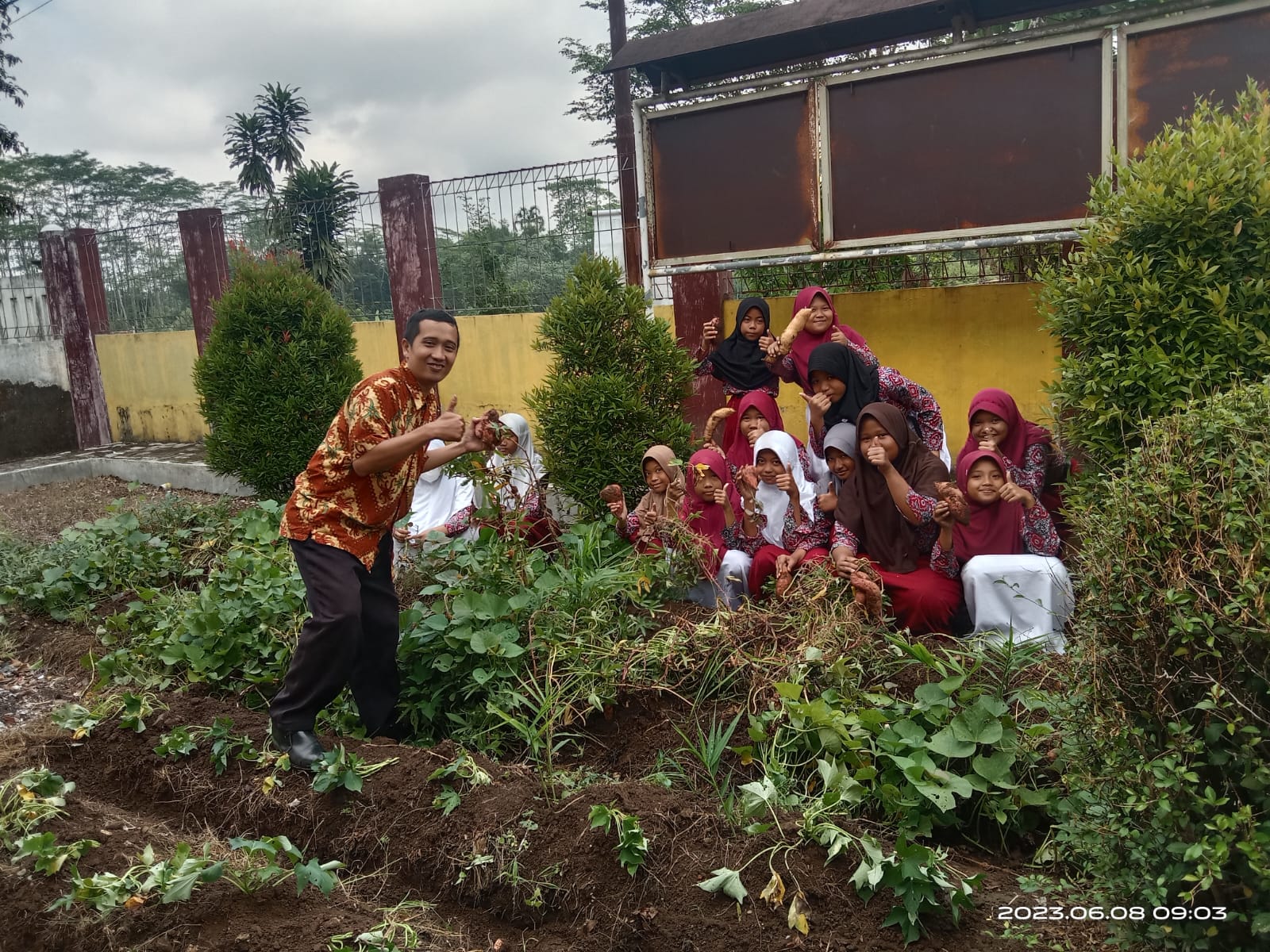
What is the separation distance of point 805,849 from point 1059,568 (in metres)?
2.04

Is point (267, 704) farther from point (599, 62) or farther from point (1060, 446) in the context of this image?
point (599, 62)

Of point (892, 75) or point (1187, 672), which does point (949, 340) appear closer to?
point (892, 75)

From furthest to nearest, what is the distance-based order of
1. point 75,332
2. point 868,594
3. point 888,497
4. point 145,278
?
point 75,332 < point 145,278 < point 888,497 < point 868,594

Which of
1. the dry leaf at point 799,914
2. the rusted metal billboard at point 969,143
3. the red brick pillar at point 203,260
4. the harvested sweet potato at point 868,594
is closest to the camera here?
the dry leaf at point 799,914

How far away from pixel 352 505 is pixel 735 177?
12.2 feet

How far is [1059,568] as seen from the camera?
Result: 4.18 metres

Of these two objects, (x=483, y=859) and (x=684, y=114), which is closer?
(x=483, y=859)

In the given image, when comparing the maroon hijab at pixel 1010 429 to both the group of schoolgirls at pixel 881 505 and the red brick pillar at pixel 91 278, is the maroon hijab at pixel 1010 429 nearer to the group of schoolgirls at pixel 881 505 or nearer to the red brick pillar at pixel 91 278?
the group of schoolgirls at pixel 881 505

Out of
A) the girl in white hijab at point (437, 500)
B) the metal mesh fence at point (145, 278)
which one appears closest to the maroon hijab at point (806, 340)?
the girl in white hijab at point (437, 500)

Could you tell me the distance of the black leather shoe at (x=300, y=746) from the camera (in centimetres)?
363

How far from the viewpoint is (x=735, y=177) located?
6273 millimetres

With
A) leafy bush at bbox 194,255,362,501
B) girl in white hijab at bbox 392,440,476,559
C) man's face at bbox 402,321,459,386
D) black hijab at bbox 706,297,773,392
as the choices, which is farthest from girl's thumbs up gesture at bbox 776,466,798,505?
leafy bush at bbox 194,255,362,501

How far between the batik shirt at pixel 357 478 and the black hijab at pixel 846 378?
2.14m
